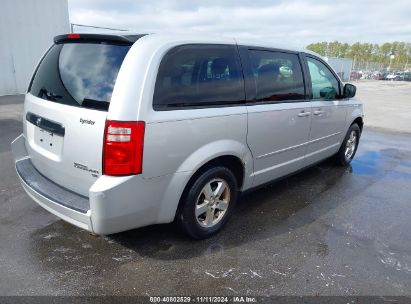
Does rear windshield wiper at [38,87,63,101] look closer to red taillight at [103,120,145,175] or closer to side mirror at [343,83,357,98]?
red taillight at [103,120,145,175]

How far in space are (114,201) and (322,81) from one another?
3336 mm

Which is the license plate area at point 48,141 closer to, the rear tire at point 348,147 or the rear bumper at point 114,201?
the rear bumper at point 114,201

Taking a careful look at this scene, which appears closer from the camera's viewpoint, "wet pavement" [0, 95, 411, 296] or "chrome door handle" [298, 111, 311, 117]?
"wet pavement" [0, 95, 411, 296]

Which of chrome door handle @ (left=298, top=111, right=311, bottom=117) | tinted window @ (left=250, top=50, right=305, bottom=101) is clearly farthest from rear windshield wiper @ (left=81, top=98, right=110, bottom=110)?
chrome door handle @ (left=298, top=111, right=311, bottom=117)

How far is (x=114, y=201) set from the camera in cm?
247

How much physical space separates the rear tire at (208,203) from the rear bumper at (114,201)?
15 cm

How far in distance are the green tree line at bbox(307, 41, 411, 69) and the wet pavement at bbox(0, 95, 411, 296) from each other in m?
83.5

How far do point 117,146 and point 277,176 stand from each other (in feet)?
7.16

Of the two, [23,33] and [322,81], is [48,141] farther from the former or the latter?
[23,33]

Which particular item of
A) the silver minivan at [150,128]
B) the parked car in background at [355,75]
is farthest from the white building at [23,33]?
the parked car in background at [355,75]

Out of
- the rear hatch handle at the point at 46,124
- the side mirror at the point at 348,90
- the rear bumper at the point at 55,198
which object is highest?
the side mirror at the point at 348,90

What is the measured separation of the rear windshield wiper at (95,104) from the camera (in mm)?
2502

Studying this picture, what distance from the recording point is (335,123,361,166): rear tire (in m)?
5.48

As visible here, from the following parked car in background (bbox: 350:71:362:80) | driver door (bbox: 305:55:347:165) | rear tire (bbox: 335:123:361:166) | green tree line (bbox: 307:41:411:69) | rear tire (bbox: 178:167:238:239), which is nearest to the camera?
rear tire (bbox: 178:167:238:239)
